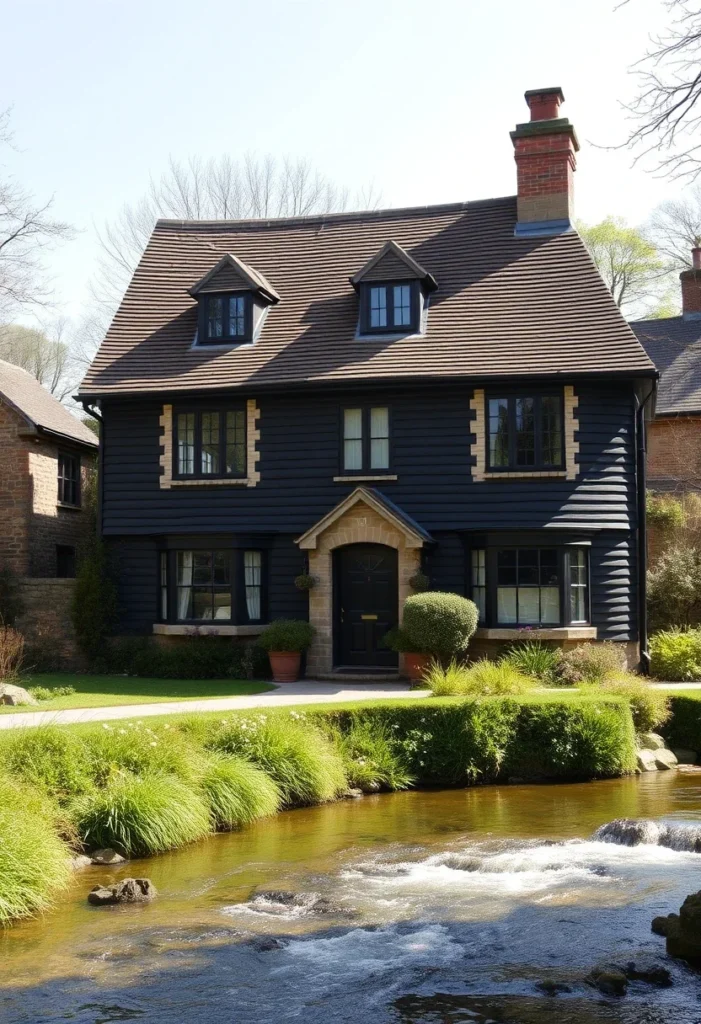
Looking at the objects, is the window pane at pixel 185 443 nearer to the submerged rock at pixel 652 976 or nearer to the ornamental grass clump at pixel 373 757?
the ornamental grass clump at pixel 373 757

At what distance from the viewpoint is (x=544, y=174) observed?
2416 centimetres

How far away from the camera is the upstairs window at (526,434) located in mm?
21453

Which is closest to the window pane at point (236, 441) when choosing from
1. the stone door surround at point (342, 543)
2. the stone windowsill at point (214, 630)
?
the stone door surround at point (342, 543)

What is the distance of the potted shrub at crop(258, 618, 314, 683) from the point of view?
2112cm

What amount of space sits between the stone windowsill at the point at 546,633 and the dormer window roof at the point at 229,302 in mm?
8313

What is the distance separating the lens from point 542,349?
21.7 metres

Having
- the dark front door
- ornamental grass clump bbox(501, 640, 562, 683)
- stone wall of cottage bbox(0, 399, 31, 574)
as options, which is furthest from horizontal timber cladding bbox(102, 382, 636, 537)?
stone wall of cottage bbox(0, 399, 31, 574)

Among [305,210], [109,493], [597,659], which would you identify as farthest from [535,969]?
[305,210]

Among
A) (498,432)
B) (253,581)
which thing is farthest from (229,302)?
(498,432)

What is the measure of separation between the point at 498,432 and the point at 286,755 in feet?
32.0

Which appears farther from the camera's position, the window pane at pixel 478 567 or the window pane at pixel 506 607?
the window pane at pixel 478 567

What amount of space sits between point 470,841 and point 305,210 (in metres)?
35.0

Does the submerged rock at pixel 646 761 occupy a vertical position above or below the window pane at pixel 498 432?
below

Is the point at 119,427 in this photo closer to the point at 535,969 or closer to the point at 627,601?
the point at 627,601
